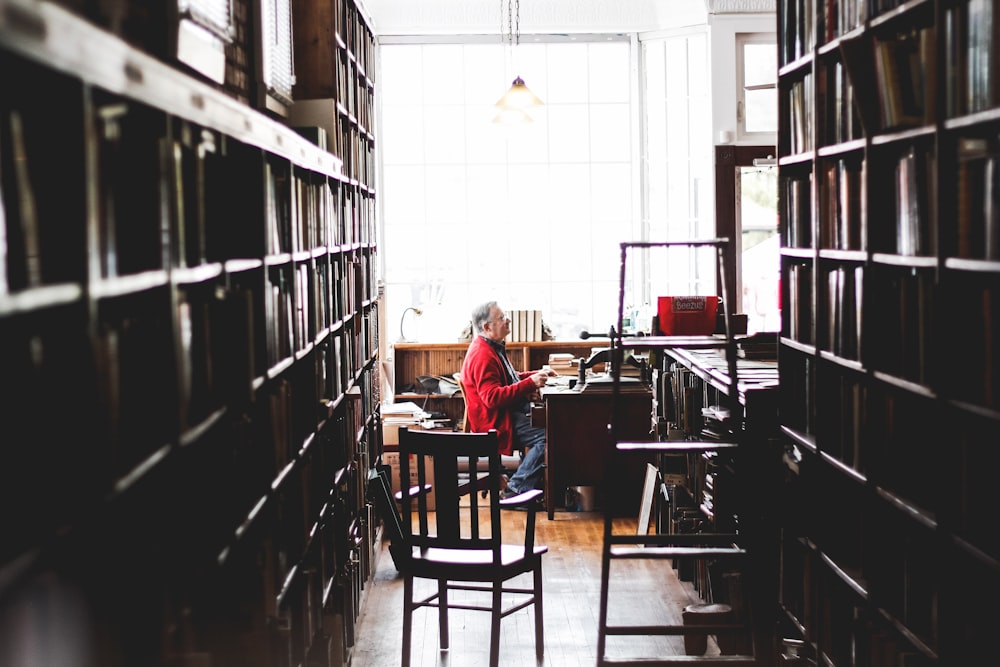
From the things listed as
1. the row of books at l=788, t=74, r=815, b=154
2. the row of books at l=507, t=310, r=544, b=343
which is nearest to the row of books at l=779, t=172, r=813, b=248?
the row of books at l=788, t=74, r=815, b=154

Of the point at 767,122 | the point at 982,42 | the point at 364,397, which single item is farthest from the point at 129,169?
the point at 767,122

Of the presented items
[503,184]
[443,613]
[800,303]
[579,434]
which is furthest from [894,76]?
[503,184]

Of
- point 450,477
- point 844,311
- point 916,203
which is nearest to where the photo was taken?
point 916,203

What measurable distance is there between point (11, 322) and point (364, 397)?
4299 mm

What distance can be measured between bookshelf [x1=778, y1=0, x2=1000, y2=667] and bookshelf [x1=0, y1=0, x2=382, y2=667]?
65.5 inches

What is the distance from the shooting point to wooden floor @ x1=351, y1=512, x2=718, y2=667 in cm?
450

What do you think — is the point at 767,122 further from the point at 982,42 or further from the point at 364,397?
the point at 982,42

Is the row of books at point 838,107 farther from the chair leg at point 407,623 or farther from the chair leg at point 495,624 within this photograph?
the chair leg at point 407,623

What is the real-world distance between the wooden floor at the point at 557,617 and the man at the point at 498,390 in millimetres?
713

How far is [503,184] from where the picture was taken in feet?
26.9

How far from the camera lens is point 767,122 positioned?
717cm

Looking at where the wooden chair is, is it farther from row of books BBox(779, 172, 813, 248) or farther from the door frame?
the door frame

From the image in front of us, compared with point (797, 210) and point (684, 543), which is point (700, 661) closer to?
point (684, 543)

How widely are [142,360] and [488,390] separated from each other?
4942mm
